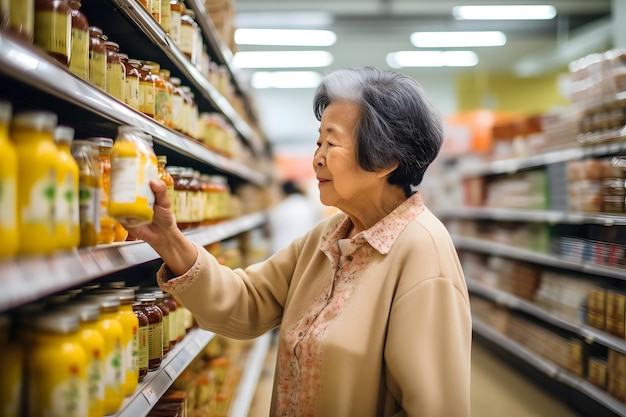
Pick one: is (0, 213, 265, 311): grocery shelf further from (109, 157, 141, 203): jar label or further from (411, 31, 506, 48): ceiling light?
(411, 31, 506, 48): ceiling light

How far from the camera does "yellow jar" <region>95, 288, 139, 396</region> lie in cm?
142

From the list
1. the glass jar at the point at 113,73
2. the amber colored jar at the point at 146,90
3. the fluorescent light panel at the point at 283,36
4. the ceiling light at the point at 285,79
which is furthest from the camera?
the ceiling light at the point at 285,79

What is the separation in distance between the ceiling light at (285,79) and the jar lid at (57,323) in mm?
9886

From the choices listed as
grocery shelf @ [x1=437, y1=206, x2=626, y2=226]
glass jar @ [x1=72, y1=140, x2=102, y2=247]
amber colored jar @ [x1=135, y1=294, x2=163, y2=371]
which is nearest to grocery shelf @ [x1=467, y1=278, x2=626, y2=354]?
grocery shelf @ [x1=437, y1=206, x2=626, y2=226]

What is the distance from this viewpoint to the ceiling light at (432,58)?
31.9ft

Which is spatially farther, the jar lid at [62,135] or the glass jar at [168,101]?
the glass jar at [168,101]

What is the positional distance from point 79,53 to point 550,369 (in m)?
4.33

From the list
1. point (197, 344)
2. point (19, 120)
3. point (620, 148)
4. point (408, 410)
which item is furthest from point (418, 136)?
point (620, 148)

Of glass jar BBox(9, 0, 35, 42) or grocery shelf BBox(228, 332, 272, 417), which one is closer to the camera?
glass jar BBox(9, 0, 35, 42)

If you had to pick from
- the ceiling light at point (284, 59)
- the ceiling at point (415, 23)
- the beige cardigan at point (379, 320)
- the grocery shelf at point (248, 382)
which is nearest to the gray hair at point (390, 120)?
the beige cardigan at point (379, 320)

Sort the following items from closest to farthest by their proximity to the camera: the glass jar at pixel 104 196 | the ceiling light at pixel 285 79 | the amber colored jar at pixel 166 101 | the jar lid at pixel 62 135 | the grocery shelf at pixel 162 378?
1. the jar lid at pixel 62 135
2. the glass jar at pixel 104 196
3. the grocery shelf at pixel 162 378
4. the amber colored jar at pixel 166 101
5. the ceiling light at pixel 285 79

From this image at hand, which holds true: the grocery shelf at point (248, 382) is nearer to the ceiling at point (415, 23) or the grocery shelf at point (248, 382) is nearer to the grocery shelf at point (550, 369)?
the grocery shelf at point (550, 369)

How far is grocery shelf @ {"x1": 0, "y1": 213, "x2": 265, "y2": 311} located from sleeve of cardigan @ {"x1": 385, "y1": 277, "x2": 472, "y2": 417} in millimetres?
747

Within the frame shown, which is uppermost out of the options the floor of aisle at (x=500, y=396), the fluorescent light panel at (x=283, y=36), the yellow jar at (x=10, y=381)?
the fluorescent light panel at (x=283, y=36)
